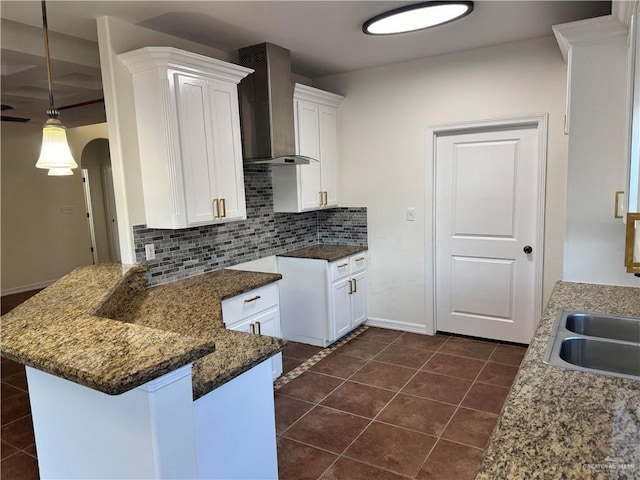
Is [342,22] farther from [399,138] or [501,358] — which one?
[501,358]

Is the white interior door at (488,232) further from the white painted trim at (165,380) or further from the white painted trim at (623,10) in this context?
the white painted trim at (165,380)

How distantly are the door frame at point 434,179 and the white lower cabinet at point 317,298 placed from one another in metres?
0.71

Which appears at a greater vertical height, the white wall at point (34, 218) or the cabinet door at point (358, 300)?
the white wall at point (34, 218)

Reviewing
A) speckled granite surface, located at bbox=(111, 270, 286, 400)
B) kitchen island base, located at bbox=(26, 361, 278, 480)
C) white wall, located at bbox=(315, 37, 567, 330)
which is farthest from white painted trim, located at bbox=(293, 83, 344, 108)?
kitchen island base, located at bbox=(26, 361, 278, 480)

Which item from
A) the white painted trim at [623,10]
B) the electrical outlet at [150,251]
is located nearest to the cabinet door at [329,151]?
the electrical outlet at [150,251]

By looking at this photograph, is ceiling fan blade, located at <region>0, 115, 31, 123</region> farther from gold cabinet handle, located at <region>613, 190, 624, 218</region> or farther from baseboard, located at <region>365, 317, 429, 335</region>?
gold cabinet handle, located at <region>613, 190, 624, 218</region>

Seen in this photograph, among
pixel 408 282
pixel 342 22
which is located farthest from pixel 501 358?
pixel 342 22

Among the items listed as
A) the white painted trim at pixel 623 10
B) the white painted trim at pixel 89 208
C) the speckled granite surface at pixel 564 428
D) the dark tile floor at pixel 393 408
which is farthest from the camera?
the white painted trim at pixel 89 208

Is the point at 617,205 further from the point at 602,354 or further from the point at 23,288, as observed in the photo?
the point at 23,288

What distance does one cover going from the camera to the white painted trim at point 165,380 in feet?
3.76

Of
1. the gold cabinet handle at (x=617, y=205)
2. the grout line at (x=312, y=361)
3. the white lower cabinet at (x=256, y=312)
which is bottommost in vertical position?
the grout line at (x=312, y=361)

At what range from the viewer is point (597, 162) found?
2297 mm

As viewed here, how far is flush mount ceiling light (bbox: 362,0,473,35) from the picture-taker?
2.54m

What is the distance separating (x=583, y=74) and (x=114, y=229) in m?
6.92
